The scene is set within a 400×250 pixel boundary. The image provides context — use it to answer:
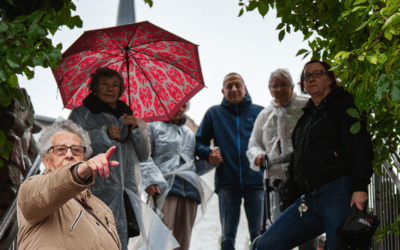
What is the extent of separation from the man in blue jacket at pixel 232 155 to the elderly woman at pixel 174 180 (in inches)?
8.0

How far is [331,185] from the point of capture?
3.67 meters

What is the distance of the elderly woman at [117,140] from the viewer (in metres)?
4.44

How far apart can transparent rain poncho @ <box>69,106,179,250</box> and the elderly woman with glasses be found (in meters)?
1.37

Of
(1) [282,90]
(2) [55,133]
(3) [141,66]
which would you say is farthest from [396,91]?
(3) [141,66]

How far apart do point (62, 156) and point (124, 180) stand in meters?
1.58

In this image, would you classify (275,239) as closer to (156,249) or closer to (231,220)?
(156,249)

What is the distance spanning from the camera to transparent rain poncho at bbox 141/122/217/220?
5.55m

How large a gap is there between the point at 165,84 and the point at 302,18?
1.78 meters

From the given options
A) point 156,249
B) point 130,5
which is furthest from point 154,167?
point 130,5

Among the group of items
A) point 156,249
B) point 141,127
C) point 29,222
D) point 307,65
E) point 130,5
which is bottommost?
point 156,249

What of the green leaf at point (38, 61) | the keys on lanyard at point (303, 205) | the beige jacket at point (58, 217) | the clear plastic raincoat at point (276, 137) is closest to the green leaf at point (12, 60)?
the green leaf at point (38, 61)

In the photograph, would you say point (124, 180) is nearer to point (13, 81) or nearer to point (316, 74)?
point (13, 81)

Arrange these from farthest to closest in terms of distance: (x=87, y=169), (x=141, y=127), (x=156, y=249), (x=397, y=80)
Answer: (x=141, y=127) < (x=156, y=249) < (x=397, y=80) < (x=87, y=169)

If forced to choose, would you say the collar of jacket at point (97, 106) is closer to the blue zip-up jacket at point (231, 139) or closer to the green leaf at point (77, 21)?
the green leaf at point (77, 21)
